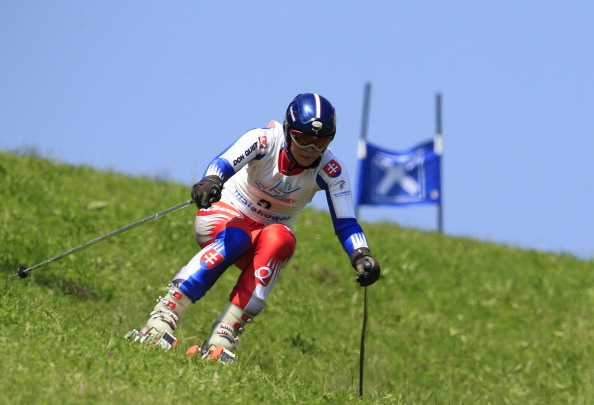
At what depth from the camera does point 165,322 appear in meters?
7.60

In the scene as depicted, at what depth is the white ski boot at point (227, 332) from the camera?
7.59 metres

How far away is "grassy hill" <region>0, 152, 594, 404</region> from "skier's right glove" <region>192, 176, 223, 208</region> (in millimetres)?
1236

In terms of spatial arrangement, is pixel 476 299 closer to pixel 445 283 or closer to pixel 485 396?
pixel 445 283

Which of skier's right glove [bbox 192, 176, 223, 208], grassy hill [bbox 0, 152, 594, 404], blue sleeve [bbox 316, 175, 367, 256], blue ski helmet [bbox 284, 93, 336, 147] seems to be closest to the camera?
skier's right glove [bbox 192, 176, 223, 208]

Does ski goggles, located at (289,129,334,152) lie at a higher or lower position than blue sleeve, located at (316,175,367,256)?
higher

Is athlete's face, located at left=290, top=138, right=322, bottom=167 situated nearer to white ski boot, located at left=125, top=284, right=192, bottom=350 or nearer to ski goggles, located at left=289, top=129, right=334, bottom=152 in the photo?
ski goggles, located at left=289, top=129, right=334, bottom=152

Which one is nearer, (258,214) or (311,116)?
(311,116)

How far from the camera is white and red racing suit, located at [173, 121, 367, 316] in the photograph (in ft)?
25.4

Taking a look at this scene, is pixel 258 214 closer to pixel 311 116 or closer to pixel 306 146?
pixel 306 146

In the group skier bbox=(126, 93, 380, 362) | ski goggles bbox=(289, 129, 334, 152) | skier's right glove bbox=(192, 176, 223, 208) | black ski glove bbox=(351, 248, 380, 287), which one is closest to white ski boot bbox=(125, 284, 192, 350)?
skier bbox=(126, 93, 380, 362)

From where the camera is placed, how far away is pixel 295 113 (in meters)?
7.82

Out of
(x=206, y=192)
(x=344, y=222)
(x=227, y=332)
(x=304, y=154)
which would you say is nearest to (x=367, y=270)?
(x=344, y=222)

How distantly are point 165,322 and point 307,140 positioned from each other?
6.43ft

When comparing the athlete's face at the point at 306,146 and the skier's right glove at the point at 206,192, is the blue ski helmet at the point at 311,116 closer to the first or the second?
the athlete's face at the point at 306,146
